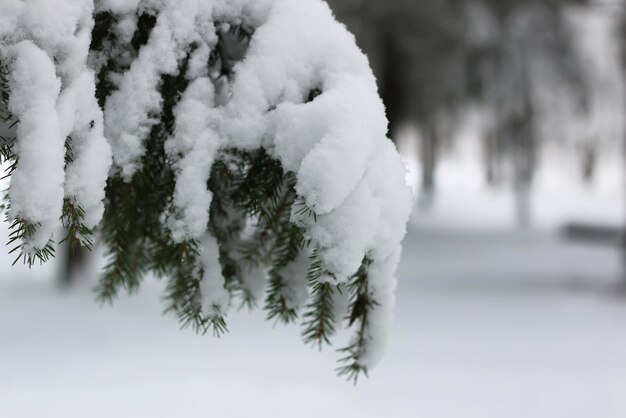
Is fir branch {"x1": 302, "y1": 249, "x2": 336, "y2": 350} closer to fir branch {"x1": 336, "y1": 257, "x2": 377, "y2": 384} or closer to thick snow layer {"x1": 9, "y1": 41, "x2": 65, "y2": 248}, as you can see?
fir branch {"x1": 336, "y1": 257, "x2": 377, "y2": 384}

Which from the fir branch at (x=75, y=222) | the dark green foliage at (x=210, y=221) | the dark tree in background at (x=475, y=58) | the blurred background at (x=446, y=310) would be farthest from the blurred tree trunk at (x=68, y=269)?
the fir branch at (x=75, y=222)

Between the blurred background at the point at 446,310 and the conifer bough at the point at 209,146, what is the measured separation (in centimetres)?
46

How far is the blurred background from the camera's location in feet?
13.5

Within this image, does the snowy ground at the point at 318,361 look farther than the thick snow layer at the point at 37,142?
Yes

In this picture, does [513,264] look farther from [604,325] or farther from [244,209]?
[244,209]

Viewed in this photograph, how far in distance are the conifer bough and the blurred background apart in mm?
457

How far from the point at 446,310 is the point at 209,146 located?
5.79 metres

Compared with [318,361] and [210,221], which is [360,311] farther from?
[318,361]

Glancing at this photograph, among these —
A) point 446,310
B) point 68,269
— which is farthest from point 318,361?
point 68,269

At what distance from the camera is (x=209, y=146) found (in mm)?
1185

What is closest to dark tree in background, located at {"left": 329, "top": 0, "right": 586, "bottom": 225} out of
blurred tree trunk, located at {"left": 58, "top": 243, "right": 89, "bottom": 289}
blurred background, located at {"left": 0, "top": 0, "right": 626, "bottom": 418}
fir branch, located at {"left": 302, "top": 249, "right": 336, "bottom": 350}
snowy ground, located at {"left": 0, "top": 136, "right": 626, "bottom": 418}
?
blurred background, located at {"left": 0, "top": 0, "right": 626, "bottom": 418}

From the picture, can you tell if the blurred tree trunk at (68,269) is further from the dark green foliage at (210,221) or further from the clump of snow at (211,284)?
the clump of snow at (211,284)

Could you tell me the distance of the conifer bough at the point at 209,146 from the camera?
1029 millimetres

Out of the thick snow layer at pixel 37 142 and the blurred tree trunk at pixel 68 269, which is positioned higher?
the blurred tree trunk at pixel 68 269
